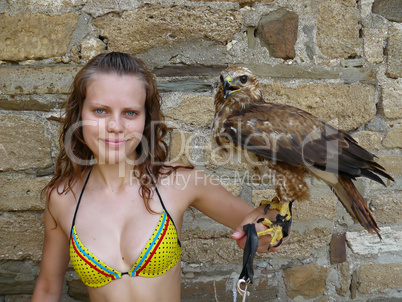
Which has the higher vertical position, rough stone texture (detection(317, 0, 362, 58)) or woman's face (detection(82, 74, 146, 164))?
rough stone texture (detection(317, 0, 362, 58))

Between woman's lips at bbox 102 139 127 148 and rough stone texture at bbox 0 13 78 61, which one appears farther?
rough stone texture at bbox 0 13 78 61

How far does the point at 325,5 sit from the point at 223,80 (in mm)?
887

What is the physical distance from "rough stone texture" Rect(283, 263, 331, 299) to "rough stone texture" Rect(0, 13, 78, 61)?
1.80 meters

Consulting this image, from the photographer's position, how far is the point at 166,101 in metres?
2.19

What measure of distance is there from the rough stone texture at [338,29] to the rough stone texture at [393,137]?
0.50 m

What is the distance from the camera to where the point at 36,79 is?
6.93ft

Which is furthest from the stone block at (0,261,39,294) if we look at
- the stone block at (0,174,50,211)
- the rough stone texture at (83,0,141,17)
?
the rough stone texture at (83,0,141,17)

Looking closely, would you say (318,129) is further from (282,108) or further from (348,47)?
(348,47)

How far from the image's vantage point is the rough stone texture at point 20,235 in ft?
7.14

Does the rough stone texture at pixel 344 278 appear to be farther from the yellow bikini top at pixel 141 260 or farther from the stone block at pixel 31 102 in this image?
the stone block at pixel 31 102

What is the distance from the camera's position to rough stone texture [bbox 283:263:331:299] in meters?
A: 2.36

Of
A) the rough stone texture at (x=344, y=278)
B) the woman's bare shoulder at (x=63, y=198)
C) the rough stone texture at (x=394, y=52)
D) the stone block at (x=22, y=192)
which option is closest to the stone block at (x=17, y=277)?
the stone block at (x=22, y=192)

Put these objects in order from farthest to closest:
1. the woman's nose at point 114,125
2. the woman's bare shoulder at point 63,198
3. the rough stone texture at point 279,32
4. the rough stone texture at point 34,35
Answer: the rough stone texture at point 279,32 < the rough stone texture at point 34,35 < the woman's bare shoulder at point 63,198 < the woman's nose at point 114,125

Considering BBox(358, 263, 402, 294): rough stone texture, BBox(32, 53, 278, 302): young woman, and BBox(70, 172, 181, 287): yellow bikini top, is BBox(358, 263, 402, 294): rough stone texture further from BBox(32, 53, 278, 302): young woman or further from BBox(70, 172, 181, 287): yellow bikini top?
BBox(70, 172, 181, 287): yellow bikini top
